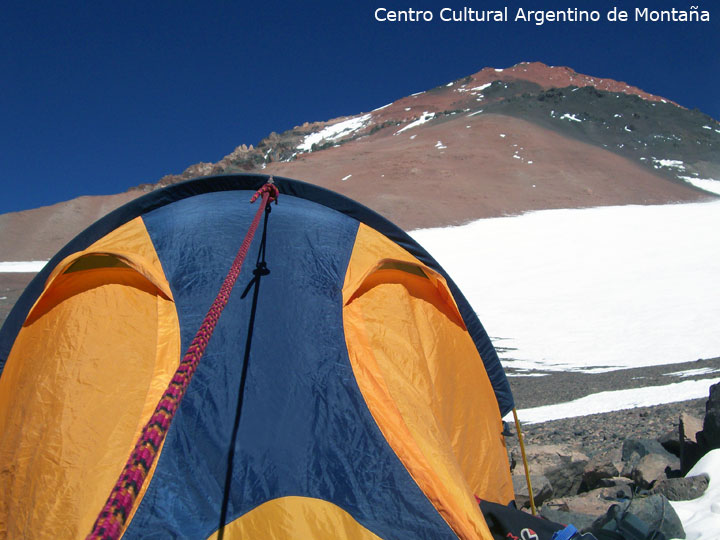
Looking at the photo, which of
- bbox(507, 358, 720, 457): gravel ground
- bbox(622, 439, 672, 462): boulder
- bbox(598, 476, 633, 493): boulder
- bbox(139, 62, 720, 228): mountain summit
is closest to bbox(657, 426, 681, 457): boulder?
bbox(622, 439, 672, 462): boulder

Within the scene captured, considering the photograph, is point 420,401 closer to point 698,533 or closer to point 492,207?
point 698,533

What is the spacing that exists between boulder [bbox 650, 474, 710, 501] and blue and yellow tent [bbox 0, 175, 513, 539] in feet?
3.60

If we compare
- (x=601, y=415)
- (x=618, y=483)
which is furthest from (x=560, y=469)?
(x=601, y=415)

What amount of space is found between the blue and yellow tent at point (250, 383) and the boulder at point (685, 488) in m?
1.10

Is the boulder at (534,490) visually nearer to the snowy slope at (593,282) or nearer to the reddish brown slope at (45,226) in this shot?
the snowy slope at (593,282)

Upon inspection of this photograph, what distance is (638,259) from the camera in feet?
85.2

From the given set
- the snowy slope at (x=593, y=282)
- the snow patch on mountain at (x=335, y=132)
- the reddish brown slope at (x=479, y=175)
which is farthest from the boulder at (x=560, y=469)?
the snow patch on mountain at (x=335, y=132)

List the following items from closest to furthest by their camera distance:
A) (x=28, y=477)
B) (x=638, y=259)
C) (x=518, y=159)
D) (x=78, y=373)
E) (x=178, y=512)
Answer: (x=178, y=512) → (x=28, y=477) → (x=78, y=373) → (x=638, y=259) → (x=518, y=159)

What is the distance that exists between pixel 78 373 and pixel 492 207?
39.1 meters

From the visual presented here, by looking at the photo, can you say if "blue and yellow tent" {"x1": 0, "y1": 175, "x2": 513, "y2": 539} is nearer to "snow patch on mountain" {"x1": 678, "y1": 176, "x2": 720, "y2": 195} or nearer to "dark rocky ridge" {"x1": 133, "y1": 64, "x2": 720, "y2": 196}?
"dark rocky ridge" {"x1": 133, "y1": 64, "x2": 720, "y2": 196}

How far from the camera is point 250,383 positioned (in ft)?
8.89

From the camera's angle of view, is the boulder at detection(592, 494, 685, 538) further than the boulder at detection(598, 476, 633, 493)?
No

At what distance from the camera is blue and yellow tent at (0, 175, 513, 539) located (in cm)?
240

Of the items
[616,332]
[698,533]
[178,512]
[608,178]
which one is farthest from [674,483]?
[608,178]
